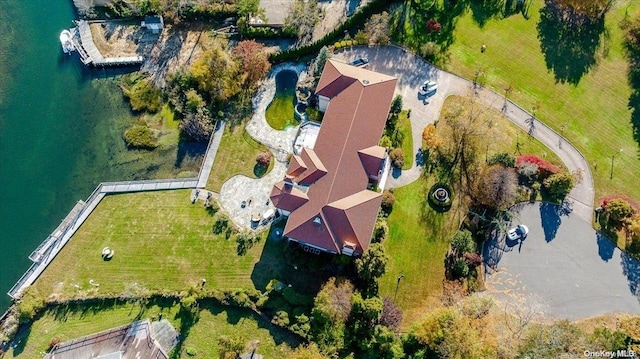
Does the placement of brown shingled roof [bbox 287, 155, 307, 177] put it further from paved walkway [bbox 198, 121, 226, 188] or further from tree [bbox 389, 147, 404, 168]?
paved walkway [bbox 198, 121, 226, 188]

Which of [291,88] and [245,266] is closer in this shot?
[245,266]

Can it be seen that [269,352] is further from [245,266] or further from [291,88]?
[291,88]

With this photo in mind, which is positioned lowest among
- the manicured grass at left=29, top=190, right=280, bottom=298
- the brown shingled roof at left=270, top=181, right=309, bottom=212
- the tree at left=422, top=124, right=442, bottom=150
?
the manicured grass at left=29, top=190, right=280, bottom=298

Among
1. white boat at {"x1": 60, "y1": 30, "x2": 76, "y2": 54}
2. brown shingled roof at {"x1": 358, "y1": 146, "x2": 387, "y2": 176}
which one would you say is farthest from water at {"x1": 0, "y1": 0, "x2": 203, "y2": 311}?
brown shingled roof at {"x1": 358, "y1": 146, "x2": 387, "y2": 176}

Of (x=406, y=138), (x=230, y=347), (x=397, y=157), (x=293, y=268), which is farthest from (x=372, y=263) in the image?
(x=406, y=138)

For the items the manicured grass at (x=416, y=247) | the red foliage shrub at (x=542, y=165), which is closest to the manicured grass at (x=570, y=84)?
the red foliage shrub at (x=542, y=165)

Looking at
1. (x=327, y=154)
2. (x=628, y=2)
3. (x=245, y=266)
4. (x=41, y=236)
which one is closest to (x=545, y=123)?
(x=628, y=2)

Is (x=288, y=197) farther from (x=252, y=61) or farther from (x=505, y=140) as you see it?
(x=505, y=140)
